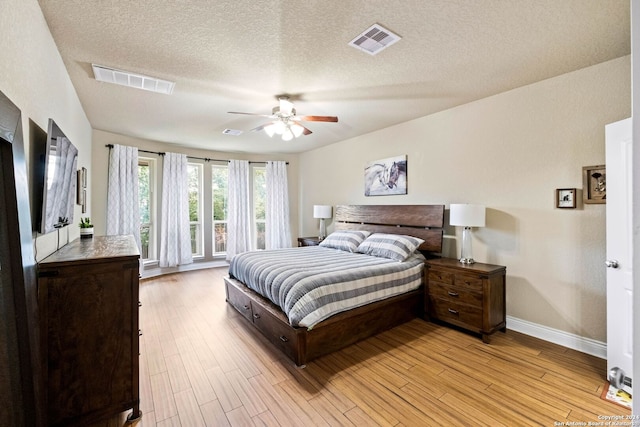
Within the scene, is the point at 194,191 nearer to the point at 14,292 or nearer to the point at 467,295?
the point at 14,292

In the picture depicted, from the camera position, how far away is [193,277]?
5371 millimetres

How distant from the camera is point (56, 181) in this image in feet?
6.15

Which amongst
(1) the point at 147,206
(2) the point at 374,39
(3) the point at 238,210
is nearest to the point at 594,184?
(2) the point at 374,39

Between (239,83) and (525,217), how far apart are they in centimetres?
330

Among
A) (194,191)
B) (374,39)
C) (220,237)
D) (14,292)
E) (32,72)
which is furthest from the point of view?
(220,237)

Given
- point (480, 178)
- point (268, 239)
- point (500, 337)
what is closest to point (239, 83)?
point (480, 178)

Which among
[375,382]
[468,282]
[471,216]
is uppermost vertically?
[471,216]

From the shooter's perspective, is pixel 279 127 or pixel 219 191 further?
pixel 219 191

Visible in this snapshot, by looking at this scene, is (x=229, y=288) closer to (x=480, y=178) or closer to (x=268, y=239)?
(x=268, y=239)

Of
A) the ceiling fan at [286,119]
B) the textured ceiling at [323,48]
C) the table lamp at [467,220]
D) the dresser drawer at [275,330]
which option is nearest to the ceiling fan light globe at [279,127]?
the ceiling fan at [286,119]

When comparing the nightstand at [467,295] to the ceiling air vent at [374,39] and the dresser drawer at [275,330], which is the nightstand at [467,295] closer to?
the dresser drawer at [275,330]

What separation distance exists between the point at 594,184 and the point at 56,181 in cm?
432

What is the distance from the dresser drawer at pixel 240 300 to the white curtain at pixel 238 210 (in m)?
2.45

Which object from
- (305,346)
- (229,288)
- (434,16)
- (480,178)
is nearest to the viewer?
(434,16)
